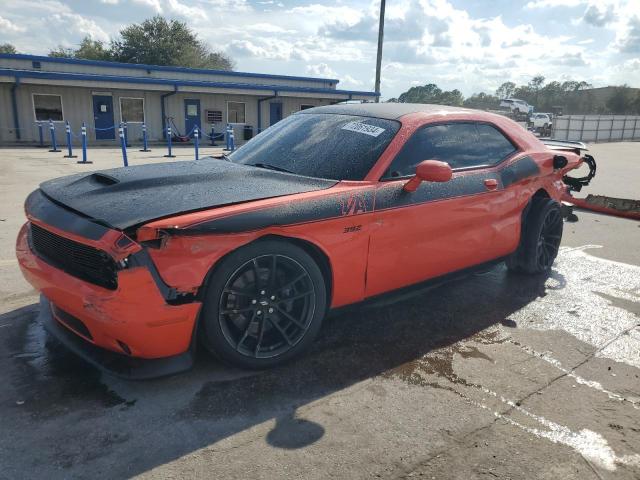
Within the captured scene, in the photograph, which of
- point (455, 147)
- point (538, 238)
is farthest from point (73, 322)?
point (538, 238)

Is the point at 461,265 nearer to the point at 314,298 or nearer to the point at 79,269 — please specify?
the point at 314,298

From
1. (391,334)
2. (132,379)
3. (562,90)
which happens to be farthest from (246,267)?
(562,90)

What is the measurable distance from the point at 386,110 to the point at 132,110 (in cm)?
2162

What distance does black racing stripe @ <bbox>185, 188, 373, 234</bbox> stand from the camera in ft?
8.30

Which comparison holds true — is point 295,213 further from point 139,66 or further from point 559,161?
point 139,66

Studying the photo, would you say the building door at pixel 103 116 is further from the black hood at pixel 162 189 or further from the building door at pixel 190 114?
the black hood at pixel 162 189

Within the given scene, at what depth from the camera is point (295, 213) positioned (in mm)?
2805

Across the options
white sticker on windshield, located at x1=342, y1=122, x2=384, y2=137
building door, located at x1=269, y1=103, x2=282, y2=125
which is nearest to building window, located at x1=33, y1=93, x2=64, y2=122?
building door, located at x1=269, y1=103, x2=282, y2=125

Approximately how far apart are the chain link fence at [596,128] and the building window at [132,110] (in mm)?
25698

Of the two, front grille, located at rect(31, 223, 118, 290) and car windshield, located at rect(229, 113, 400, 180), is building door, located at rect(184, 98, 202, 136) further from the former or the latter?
front grille, located at rect(31, 223, 118, 290)

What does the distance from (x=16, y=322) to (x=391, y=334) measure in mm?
2596

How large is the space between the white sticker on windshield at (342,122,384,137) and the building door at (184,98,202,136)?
21.6 metres

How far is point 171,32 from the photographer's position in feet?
161

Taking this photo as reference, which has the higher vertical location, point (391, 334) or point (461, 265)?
point (461, 265)
